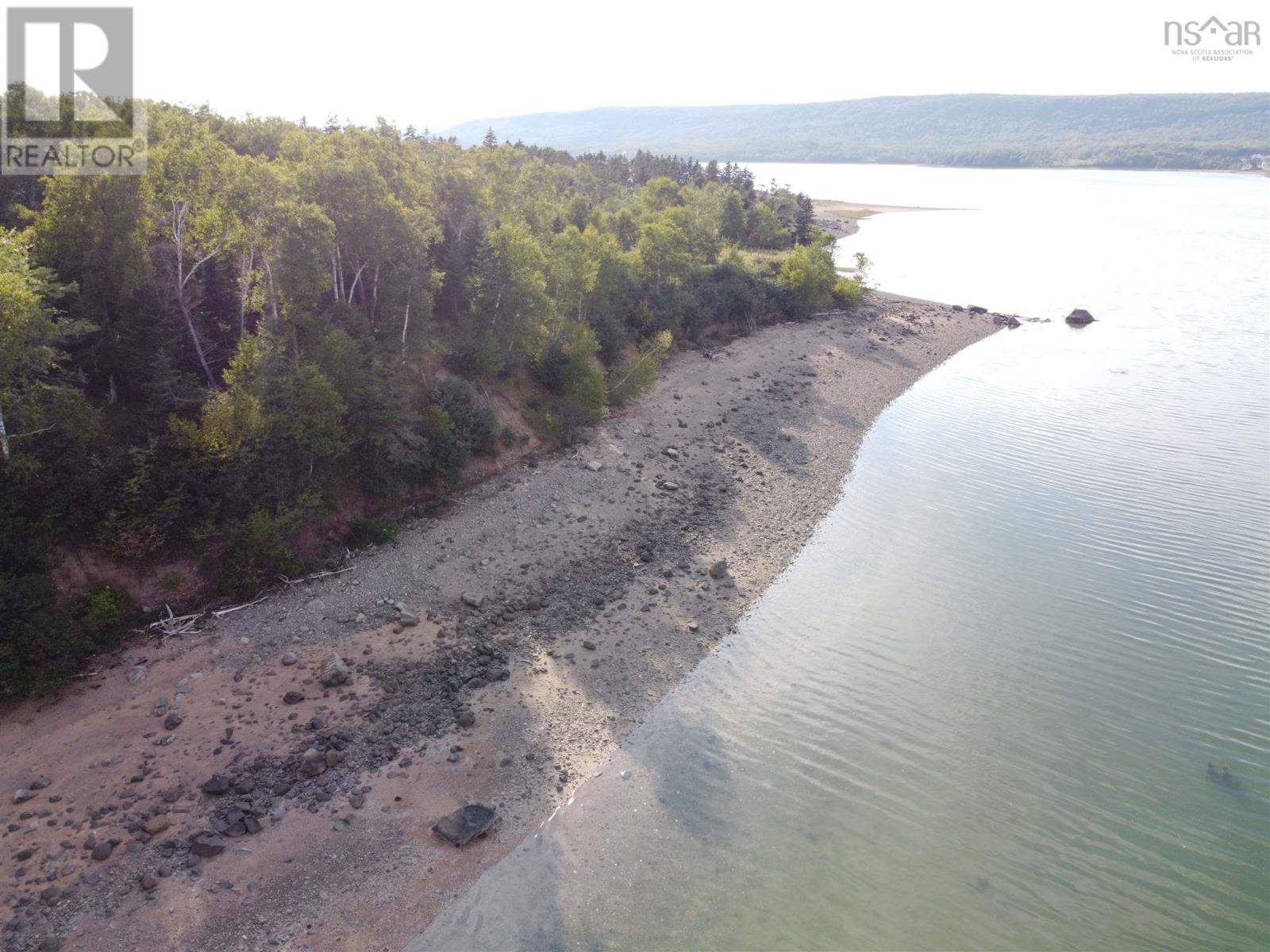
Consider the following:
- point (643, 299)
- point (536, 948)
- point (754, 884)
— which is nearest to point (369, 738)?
point (536, 948)

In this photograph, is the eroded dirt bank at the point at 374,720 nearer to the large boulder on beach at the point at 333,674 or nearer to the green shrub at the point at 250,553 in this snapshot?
the large boulder on beach at the point at 333,674

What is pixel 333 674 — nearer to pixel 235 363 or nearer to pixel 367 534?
pixel 367 534

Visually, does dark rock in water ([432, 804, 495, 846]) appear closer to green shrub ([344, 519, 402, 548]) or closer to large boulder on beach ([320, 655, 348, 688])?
large boulder on beach ([320, 655, 348, 688])

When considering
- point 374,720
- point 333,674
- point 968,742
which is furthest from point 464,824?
point 968,742

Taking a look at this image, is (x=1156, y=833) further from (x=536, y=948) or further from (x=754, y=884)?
(x=536, y=948)

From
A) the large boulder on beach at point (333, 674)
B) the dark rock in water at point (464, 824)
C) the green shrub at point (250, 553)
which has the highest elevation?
the green shrub at point (250, 553)

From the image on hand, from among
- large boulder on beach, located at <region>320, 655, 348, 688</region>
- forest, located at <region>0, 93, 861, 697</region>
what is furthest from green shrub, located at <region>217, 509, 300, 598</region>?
large boulder on beach, located at <region>320, 655, 348, 688</region>

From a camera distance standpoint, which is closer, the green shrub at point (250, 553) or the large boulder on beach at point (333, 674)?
the large boulder on beach at point (333, 674)

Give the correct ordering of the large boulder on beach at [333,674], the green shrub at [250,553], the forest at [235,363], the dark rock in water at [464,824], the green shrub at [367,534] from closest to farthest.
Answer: the dark rock in water at [464,824]
the forest at [235,363]
the large boulder on beach at [333,674]
the green shrub at [250,553]
the green shrub at [367,534]

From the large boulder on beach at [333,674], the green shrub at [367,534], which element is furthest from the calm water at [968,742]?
the green shrub at [367,534]
